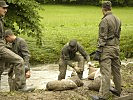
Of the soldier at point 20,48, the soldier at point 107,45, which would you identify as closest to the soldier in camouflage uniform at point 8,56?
the soldier at point 20,48

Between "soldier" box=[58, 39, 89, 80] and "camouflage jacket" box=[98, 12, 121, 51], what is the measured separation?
3.21 m

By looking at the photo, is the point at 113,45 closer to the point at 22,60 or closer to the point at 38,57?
the point at 22,60

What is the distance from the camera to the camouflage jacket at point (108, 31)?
9656 mm

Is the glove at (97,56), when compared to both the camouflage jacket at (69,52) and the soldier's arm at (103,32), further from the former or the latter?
the camouflage jacket at (69,52)

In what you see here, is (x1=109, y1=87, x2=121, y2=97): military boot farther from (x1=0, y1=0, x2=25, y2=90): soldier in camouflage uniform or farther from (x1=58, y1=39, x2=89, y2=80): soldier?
(x1=58, y1=39, x2=89, y2=80): soldier

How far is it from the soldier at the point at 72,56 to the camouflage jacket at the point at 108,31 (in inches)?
126

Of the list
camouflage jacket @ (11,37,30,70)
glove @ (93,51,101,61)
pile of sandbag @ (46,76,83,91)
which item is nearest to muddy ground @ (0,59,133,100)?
pile of sandbag @ (46,76,83,91)

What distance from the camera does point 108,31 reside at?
9.77 m

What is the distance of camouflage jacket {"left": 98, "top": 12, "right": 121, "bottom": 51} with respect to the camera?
966 cm

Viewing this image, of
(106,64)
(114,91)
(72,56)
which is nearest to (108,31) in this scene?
(106,64)

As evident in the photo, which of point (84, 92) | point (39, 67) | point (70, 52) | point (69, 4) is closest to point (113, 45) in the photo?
point (84, 92)

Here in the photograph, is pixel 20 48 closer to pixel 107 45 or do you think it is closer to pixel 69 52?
pixel 107 45

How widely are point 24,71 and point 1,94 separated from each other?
0.78 metres

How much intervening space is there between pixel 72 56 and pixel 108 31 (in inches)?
154
